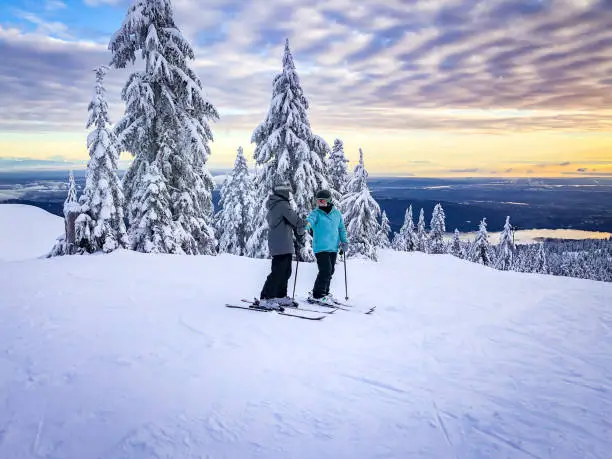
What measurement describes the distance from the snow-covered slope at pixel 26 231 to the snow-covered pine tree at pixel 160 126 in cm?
1139

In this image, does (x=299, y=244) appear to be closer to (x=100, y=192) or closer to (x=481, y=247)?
(x=100, y=192)

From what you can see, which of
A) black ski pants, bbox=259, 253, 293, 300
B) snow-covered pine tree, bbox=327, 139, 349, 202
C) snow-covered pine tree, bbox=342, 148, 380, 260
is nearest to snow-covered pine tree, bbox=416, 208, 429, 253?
snow-covered pine tree, bbox=327, 139, 349, 202

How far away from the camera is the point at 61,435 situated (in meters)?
3.05

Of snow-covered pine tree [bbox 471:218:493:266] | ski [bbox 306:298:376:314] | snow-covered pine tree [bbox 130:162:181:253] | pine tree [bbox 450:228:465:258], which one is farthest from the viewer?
pine tree [bbox 450:228:465:258]

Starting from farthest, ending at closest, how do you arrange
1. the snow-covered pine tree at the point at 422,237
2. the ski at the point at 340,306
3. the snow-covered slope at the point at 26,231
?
the snow-covered pine tree at the point at 422,237, the snow-covered slope at the point at 26,231, the ski at the point at 340,306

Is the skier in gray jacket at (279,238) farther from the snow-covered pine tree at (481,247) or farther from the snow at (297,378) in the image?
the snow-covered pine tree at (481,247)

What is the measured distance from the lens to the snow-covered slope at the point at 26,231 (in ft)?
82.6

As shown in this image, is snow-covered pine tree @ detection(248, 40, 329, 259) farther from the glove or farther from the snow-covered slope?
the snow-covered slope

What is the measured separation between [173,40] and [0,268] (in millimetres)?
11685

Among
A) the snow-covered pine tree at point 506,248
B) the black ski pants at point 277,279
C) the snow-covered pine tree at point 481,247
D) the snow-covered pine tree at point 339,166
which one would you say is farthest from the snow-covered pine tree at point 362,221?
the snow-covered pine tree at point 506,248

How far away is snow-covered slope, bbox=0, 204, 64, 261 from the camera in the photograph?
82.6 feet

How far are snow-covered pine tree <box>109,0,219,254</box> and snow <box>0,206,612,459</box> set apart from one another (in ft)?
28.9

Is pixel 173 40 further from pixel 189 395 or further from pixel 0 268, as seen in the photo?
pixel 189 395

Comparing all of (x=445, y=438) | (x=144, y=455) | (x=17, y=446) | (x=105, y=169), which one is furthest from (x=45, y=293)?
(x=105, y=169)
